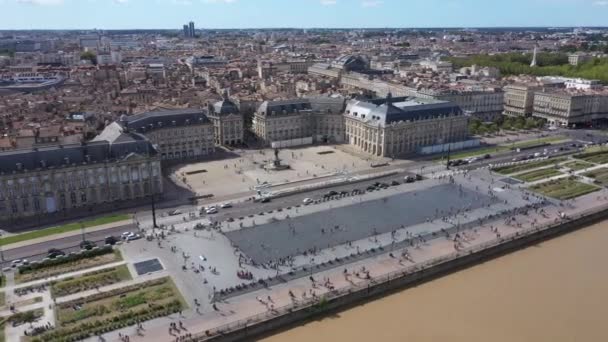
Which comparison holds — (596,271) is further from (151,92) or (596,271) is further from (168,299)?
(151,92)

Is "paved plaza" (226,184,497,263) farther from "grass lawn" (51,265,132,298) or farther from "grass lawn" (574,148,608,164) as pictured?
"grass lawn" (574,148,608,164)

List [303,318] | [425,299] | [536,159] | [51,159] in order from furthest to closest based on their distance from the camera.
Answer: [536,159], [51,159], [425,299], [303,318]

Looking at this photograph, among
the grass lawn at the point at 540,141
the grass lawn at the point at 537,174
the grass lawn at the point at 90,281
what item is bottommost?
the grass lawn at the point at 90,281

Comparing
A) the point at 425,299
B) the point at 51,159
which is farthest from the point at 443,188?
the point at 51,159

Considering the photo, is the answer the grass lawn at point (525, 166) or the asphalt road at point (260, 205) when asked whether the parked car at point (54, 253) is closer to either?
the asphalt road at point (260, 205)

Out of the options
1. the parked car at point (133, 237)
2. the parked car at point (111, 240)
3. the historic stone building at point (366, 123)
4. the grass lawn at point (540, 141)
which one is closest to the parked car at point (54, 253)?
the parked car at point (111, 240)

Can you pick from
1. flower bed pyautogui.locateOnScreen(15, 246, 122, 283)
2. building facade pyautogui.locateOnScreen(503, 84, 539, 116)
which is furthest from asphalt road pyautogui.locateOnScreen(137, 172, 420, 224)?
building facade pyautogui.locateOnScreen(503, 84, 539, 116)
